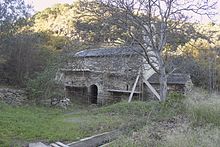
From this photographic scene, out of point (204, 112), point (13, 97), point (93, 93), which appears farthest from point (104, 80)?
point (204, 112)

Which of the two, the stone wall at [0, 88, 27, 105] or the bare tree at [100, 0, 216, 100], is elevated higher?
the bare tree at [100, 0, 216, 100]

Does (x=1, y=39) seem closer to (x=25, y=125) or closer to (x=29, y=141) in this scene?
(x=25, y=125)

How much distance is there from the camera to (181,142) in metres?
4.48

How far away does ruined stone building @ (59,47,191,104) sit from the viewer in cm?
1688

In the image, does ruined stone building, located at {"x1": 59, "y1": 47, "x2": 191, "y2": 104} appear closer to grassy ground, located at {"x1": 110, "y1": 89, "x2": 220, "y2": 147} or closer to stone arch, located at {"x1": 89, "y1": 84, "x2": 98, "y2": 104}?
stone arch, located at {"x1": 89, "y1": 84, "x2": 98, "y2": 104}

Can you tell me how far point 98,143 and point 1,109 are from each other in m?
6.31

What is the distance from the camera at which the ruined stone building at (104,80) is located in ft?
55.4

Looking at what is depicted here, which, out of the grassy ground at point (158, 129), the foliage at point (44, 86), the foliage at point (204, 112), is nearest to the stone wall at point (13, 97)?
the foliage at point (44, 86)

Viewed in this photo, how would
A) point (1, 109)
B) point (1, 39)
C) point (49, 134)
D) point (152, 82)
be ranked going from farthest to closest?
point (152, 82), point (1, 39), point (1, 109), point (49, 134)

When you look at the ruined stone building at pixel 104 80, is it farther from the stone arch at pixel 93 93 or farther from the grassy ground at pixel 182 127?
the grassy ground at pixel 182 127

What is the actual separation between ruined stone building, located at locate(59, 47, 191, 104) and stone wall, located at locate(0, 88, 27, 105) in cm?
278

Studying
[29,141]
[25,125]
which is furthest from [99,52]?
[29,141]

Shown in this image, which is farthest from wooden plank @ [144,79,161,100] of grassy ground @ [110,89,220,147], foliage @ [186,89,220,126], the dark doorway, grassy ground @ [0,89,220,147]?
foliage @ [186,89,220,126]

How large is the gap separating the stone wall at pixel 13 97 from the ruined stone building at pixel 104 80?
278cm
